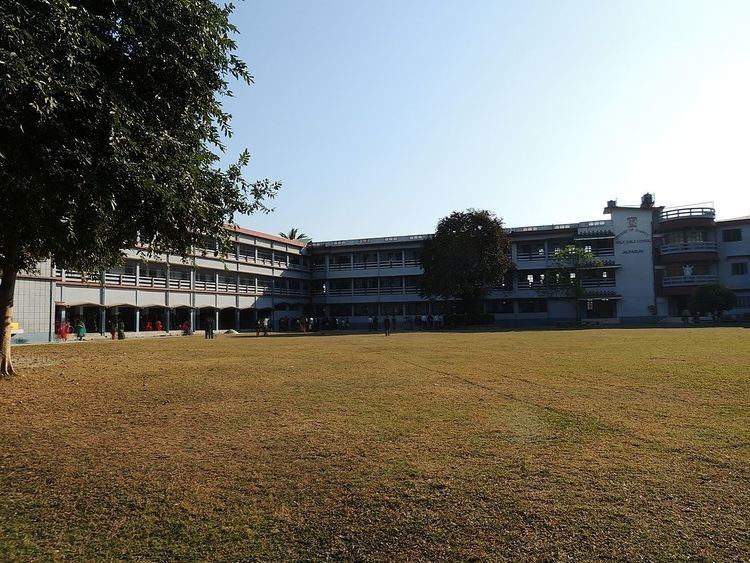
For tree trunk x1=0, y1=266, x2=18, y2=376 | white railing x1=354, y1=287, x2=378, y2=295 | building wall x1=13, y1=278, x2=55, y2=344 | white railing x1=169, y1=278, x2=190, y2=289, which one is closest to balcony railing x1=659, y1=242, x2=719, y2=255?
white railing x1=354, y1=287, x2=378, y2=295

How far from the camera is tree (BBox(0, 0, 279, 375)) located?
248 inches

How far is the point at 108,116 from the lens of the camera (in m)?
7.43

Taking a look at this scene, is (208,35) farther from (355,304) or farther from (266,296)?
(355,304)

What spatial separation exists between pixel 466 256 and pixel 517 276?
14.6m

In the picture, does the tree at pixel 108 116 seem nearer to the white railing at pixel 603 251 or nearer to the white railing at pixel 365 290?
the white railing at pixel 603 251

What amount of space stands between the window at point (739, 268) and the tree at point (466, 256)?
2344 cm

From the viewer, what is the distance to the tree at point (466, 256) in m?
49.2

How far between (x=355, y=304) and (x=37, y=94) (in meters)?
63.1

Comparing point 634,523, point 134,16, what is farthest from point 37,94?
point 634,523

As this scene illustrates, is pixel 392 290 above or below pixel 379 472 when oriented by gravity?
above

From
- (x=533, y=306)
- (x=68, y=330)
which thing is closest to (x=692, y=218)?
(x=533, y=306)

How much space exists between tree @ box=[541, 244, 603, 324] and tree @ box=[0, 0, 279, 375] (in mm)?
46437

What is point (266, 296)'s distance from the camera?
60.6m

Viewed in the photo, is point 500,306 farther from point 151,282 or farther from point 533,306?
point 151,282
